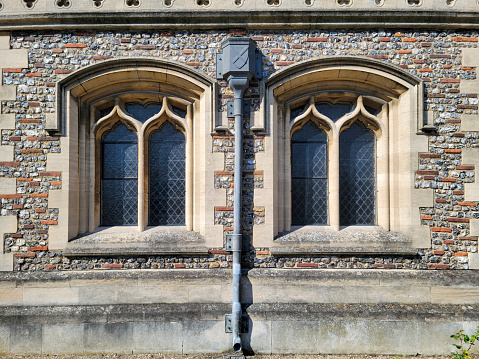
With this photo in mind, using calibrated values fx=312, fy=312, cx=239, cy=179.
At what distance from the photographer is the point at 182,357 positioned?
4320mm

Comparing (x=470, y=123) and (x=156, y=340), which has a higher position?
(x=470, y=123)

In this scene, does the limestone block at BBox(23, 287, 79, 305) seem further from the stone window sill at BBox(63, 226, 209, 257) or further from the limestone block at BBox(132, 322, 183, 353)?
the limestone block at BBox(132, 322, 183, 353)

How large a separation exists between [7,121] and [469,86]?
701 cm

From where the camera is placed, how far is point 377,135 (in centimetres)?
518

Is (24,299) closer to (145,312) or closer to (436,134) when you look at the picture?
(145,312)

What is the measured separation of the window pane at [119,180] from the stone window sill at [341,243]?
2.41m

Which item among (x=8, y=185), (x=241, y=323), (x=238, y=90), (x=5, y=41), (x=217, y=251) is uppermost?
(x=5, y=41)

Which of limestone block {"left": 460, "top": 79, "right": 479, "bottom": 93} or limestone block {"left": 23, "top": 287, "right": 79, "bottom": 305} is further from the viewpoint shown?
limestone block {"left": 460, "top": 79, "right": 479, "bottom": 93}

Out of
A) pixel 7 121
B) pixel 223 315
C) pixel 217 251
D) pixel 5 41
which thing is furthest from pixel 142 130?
pixel 223 315

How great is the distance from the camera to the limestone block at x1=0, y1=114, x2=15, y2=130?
4660 mm

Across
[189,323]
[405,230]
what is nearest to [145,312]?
[189,323]

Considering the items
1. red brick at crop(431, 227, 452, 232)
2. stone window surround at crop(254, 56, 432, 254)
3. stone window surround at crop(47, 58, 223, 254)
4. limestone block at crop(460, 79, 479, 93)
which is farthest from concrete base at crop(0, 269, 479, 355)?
limestone block at crop(460, 79, 479, 93)

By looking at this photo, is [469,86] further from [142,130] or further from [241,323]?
[142,130]

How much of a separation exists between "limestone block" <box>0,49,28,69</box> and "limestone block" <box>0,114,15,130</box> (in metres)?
0.75
